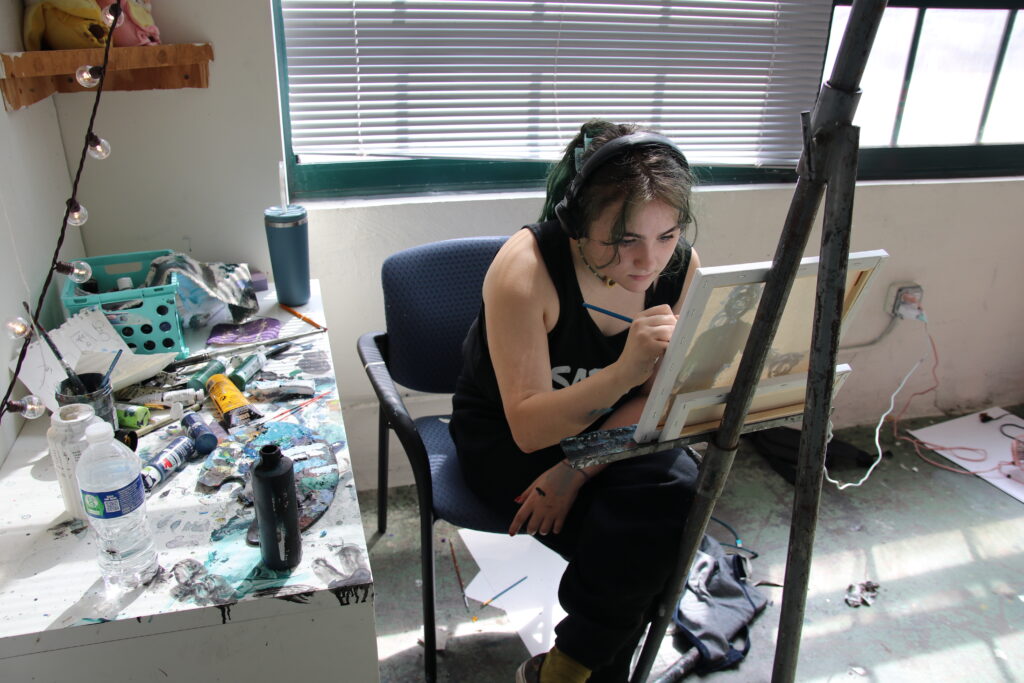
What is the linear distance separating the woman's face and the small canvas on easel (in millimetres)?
248

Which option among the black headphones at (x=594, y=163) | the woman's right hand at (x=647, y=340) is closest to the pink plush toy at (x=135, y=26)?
the black headphones at (x=594, y=163)

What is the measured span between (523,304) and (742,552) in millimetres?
1159

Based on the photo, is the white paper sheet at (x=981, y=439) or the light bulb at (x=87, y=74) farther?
the white paper sheet at (x=981, y=439)

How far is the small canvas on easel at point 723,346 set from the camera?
83 cm

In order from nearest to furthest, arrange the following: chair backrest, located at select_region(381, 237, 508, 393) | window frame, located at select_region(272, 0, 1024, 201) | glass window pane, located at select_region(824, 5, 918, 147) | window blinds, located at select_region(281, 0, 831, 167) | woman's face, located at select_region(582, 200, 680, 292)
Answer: woman's face, located at select_region(582, 200, 680, 292) < chair backrest, located at select_region(381, 237, 508, 393) < window blinds, located at select_region(281, 0, 831, 167) < window frame, located at select_region(272, 0, 1024, 201) < glass window pane, located at select_region(824, 5, 918, 147)

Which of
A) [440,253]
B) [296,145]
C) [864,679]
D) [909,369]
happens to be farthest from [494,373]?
[909,369]

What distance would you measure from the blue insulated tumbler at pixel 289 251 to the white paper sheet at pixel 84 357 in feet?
1.06

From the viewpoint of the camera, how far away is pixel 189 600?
89 cm

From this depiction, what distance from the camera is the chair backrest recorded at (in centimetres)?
157

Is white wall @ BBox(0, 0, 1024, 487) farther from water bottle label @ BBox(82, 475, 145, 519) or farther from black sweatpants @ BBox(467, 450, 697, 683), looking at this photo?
black sweatpants @ BBox(467, 450, 697, 683)

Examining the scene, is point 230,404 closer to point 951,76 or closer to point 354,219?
point 354,219

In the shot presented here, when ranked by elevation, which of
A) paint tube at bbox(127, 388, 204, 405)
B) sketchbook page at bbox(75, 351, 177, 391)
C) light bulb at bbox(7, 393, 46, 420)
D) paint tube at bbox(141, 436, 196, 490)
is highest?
light bulb at bbox(7, 393, 46, 420)

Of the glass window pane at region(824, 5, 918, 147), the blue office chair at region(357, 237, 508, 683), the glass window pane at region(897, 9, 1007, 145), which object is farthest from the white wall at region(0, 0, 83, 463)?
the glass window pane at region(897, 9, 1007, 145)

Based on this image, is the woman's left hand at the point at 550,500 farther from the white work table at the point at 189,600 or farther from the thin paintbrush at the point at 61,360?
the thin paintbrush at the point at 61,360
